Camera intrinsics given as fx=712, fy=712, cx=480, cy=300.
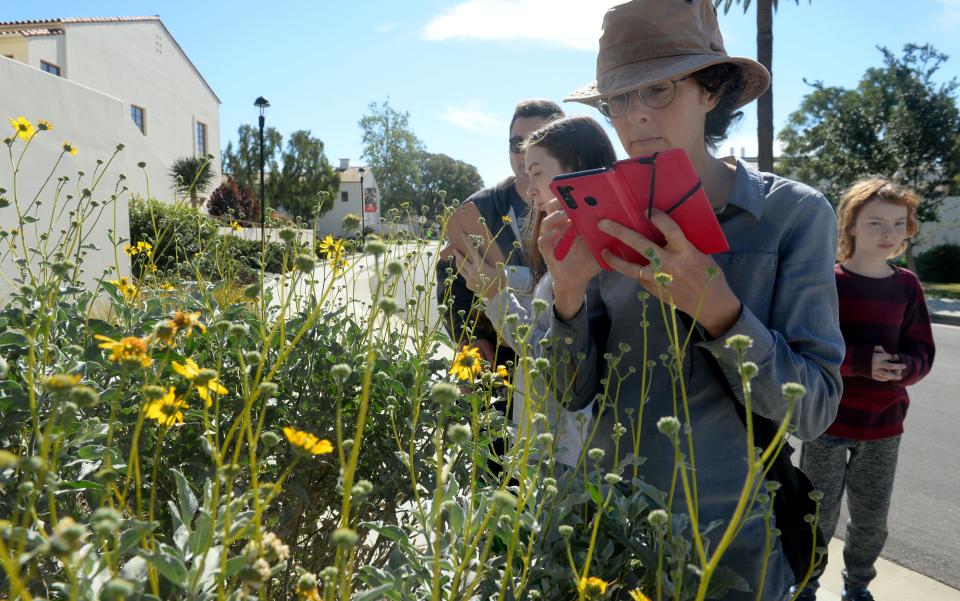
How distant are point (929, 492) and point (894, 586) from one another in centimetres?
166

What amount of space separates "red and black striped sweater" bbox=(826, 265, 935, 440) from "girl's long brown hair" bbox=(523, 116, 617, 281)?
1.56 metres

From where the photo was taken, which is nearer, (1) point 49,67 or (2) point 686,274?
(2) point 686,274

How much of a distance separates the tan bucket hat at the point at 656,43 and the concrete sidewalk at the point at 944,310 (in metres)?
15.2

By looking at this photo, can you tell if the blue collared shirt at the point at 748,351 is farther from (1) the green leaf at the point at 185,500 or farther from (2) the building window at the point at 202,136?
(2) the building window at the point at 202,136

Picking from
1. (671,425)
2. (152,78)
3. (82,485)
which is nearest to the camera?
(671,425)

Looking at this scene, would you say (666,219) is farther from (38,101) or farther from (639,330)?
(38,101)

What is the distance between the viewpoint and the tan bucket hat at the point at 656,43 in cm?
153

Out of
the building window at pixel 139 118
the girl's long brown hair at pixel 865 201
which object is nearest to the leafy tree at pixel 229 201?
the building window at pixel 139 118

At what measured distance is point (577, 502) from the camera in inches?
43.8

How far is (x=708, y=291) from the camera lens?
127cm

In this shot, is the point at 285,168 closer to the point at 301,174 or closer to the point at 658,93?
the point at 301,174

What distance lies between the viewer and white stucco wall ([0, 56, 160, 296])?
296 inches

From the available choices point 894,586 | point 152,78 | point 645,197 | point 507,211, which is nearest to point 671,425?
point 645,197

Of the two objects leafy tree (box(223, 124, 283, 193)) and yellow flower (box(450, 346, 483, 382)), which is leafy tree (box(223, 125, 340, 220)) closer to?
leafy tree (box(223, 124, 283, 193))
